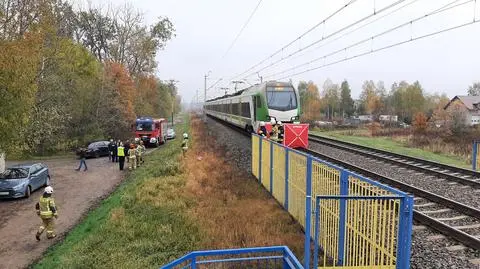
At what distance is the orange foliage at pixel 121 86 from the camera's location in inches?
1690

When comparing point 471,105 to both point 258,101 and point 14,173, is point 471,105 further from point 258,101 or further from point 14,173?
point 14,173

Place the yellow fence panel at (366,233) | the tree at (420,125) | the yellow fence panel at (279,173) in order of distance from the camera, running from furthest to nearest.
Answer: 1. the tree at (420,125)
2. the yellow fence panel at (279,173)
3. the yellow fence panel at (366,233)

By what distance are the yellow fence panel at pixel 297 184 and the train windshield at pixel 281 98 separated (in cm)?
1412

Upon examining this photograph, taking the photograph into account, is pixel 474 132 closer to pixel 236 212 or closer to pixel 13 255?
pixel 236 212

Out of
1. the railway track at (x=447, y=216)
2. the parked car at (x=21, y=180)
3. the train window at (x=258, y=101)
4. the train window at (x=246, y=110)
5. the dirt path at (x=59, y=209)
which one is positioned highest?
the train window at (x=258, y=101)

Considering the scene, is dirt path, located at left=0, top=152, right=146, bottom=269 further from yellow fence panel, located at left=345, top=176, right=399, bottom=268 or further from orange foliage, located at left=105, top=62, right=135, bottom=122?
orange foliage, located at left=105, top=62, right=135, bottom=122

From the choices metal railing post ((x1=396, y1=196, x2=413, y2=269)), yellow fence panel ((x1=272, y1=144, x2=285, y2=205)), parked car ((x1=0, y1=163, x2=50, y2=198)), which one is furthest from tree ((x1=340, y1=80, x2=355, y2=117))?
metal railing post ((x1=396, y1=196, x2=413, y2=269))

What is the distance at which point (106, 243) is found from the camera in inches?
388

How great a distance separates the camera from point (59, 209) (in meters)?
16.0

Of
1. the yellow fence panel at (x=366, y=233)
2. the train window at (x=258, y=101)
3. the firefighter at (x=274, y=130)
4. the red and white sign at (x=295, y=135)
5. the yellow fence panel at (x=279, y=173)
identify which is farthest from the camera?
the train window at (x=258, y=101)

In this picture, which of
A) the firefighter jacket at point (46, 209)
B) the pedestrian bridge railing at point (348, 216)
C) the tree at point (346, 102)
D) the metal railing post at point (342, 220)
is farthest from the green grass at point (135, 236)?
the tree at point (346, 102)

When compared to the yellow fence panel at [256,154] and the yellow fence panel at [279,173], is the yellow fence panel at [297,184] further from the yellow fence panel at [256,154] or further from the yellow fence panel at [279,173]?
the yellow fence panel at [256,154]

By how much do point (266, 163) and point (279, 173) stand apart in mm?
1935

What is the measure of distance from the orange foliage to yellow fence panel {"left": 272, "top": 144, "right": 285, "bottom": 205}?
3288 centimetres
